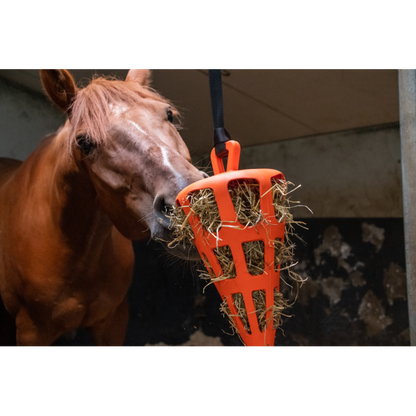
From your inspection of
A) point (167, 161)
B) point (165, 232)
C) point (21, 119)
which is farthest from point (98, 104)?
point (21, 119)

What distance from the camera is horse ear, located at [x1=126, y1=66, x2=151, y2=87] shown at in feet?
3.71

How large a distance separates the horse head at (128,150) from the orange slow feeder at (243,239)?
0.40 ft

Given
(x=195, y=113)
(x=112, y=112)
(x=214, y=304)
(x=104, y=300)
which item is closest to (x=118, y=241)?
(x=104, y=300)

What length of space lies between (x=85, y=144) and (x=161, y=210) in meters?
0.34

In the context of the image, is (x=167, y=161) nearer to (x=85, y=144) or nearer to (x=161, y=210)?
(x=161, y=210)

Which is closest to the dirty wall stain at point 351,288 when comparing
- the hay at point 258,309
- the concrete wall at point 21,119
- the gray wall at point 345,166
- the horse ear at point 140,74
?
the gray wall at point 345,166

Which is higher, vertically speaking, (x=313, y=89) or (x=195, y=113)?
(x=313, y=89)

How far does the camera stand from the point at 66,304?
1158 mm

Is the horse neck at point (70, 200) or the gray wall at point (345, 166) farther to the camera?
the gray wall at point (345, 166)

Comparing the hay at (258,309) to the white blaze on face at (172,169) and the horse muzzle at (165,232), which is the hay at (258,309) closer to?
the horse muzzle at (165,232)

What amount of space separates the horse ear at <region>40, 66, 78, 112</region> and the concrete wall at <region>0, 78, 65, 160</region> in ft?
3.19

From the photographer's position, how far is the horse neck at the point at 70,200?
3.37 feet

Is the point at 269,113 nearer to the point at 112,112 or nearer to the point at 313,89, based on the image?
the point at 313,89
